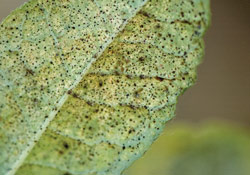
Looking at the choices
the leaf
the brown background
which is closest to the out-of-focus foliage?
the leaf

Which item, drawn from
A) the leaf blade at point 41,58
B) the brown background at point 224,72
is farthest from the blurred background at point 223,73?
the leaf blade at point 41,58

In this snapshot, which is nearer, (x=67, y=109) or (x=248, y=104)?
(x=67, y=109)

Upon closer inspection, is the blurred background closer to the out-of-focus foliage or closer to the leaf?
the out-of-focus foliage

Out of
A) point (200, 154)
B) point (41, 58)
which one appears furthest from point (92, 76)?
point (200, 154)

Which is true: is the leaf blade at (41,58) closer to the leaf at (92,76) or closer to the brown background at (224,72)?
the leaf at (92,76)

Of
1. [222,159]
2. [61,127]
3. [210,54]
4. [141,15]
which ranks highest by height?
[141,15]

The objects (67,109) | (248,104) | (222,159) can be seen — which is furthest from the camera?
(248,104)

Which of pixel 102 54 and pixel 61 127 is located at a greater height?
pixel 102 54

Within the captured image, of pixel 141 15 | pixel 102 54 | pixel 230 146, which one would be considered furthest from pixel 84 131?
pixel 230 146

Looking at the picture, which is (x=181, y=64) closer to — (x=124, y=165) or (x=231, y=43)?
(x=124, y=165)
